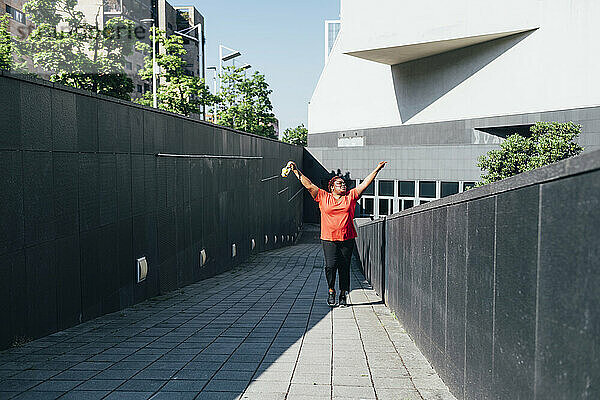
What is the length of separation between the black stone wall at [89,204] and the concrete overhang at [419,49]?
24.3 m

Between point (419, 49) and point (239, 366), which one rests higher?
point (419, 49)

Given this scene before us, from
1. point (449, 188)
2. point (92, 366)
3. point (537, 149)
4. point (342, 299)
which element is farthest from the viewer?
point (449, 188)

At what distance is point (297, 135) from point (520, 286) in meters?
96.6

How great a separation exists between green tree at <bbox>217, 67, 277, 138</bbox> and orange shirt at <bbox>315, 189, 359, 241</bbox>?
38830 millimetres

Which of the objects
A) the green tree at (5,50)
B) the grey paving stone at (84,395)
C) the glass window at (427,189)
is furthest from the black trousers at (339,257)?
the glass window at (427,189)

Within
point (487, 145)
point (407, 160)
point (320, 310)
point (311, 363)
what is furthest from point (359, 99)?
point (311, 363)

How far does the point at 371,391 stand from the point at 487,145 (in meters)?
32.2

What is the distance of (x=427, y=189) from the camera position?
3900 cm

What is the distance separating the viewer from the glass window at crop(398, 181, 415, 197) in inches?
1575

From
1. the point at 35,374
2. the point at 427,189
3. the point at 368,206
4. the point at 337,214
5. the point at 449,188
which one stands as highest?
the point at 337,214

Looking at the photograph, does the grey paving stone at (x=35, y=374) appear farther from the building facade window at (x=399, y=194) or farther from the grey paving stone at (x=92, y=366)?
the building facade window at (x=399, y=194)

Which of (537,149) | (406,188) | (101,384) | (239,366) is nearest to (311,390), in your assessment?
(239,366)

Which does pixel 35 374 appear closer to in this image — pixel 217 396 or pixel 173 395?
pixel 173 395

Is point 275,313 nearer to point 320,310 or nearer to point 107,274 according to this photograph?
point 320,310
